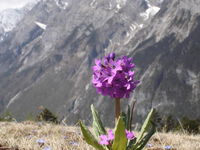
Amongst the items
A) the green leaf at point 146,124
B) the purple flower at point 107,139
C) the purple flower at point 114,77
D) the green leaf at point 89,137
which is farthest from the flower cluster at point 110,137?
the purple flower at point 114,77

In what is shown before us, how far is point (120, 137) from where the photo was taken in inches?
172

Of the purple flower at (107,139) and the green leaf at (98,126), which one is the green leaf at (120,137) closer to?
the purple flower at (107,139)

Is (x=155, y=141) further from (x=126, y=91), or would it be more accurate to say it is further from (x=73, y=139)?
(x=126, y=91)

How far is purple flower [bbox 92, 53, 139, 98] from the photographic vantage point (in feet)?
14.8

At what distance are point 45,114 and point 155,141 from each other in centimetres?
1594

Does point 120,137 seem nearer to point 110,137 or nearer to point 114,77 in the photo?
point 110,137

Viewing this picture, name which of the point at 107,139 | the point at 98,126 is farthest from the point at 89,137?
the point at 98,126

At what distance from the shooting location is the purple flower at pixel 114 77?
4523 mm

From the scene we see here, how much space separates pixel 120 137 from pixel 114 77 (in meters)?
0.76

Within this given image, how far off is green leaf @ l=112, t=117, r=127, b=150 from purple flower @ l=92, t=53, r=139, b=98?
0.45 m

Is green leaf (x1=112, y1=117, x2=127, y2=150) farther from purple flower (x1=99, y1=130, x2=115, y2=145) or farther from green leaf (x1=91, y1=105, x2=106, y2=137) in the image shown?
green leaf (x1=91, y1=105, x2=106, y2=137)

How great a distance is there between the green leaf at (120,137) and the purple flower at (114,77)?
45 centimetres

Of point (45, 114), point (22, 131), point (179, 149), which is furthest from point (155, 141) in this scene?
point (45, 114)

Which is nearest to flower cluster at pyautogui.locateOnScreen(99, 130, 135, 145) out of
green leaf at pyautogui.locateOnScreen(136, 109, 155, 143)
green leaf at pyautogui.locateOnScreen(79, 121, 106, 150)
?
green leaf at pyautogui.locateOnScreen(79, 121, 106, 150)
